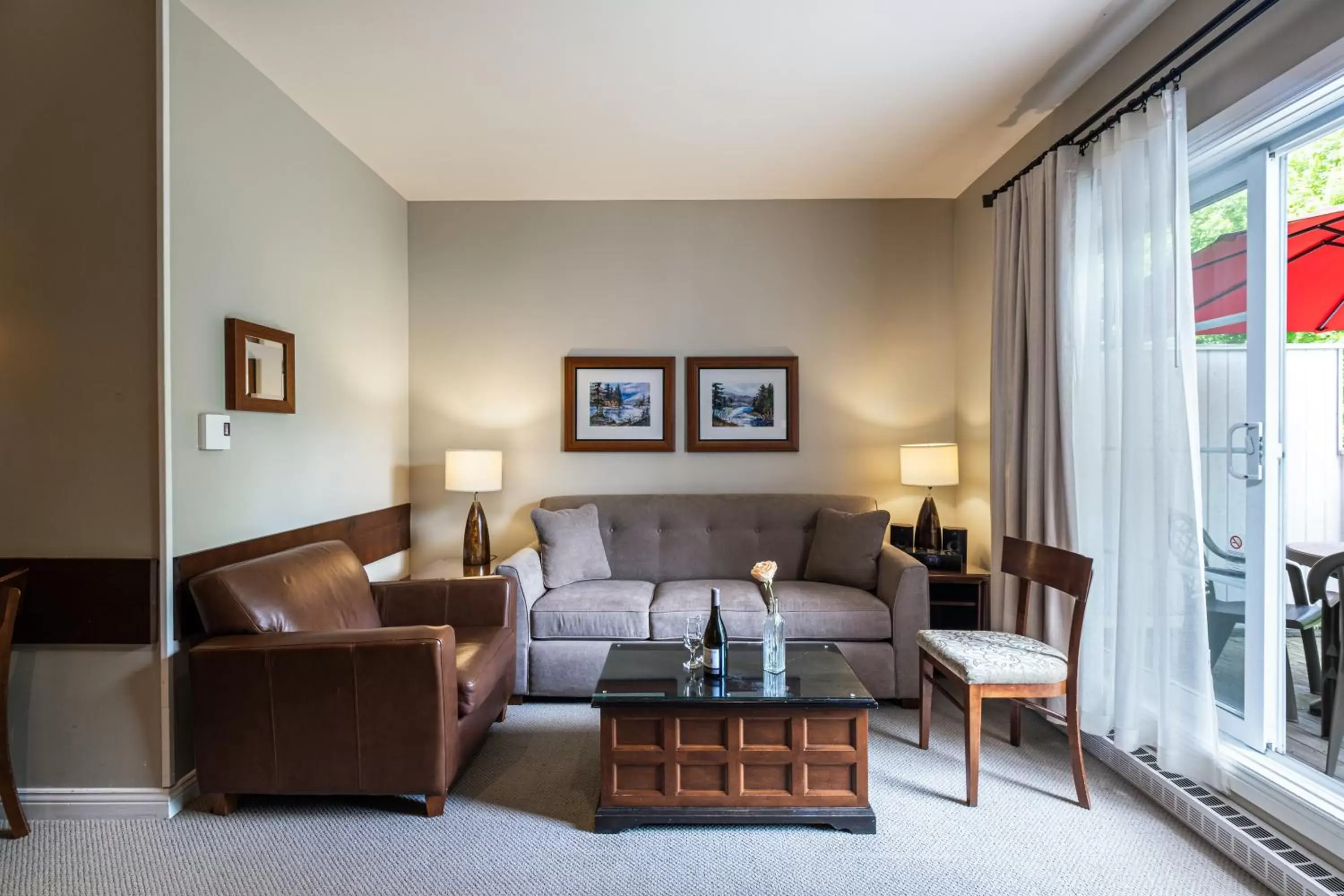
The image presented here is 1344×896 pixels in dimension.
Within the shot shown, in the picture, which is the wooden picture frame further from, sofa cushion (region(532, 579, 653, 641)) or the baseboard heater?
the baseboard heater

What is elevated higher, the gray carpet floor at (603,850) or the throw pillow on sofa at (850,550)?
the throw pillow on sofa at (850,550)

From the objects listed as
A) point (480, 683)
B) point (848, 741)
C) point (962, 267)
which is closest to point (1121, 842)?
point (848, 741)

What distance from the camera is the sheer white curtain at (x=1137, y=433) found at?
2236 millimetres

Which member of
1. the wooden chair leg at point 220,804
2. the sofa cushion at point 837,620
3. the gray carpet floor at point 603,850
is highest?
the sofa cushion at point 837,620

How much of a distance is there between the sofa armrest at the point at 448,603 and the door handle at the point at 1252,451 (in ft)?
9.31

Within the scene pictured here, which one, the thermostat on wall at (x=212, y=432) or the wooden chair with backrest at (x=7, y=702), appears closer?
the wooden chair with backrest at (x=7, y=702)

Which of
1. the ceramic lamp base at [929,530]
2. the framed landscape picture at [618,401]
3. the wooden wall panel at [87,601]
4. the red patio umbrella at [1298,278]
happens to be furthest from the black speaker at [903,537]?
the wooden wall panel at [87,601]

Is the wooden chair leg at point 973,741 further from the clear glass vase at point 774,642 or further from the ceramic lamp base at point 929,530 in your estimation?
the ceramic lamp base at point 929,530

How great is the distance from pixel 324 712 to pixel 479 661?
0.55 m

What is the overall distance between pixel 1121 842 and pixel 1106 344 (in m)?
1.72

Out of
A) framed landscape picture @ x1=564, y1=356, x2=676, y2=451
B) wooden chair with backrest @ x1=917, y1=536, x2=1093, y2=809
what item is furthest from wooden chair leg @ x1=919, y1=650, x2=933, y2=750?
framed landscape picture @ x1=564, y1=356, x2=676, y2=451

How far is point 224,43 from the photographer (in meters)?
2.59

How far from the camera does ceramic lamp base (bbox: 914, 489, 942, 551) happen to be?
3770 mm

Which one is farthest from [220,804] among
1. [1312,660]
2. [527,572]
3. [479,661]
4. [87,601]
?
[1312,660]
